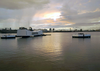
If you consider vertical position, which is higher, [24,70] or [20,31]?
[20,31]

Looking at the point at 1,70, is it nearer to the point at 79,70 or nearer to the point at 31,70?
the point at 31,70

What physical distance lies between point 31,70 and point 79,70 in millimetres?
5172

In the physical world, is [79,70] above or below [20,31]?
below

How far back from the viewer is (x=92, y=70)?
31.7 ft

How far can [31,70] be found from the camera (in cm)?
960

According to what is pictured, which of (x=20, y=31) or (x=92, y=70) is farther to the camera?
(x=20, y=31)

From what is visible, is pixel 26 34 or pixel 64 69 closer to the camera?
pixel 64 69

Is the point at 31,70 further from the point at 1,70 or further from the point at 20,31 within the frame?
the point at 20,31

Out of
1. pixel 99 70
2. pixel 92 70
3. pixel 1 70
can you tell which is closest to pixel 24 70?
pixel 1 70

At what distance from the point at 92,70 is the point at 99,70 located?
0.72 meters

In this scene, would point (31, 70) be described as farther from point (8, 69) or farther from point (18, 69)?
point (8, 69)

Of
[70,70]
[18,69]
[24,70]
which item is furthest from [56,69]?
[18,69]

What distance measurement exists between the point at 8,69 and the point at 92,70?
30.1 feet

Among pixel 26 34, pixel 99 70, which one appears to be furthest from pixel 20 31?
pixel 99 70
